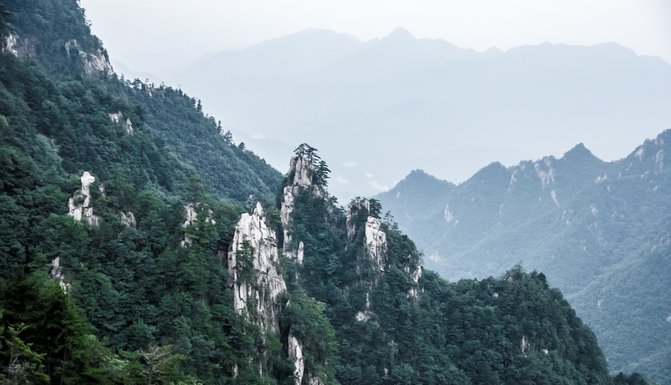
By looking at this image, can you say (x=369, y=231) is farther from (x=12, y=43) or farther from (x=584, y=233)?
(x=584, y=233)

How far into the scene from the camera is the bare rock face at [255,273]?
136 ft

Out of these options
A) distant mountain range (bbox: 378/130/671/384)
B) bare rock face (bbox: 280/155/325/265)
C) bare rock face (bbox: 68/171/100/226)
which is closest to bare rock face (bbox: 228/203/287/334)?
bare rock face (bbox: 68/171/100/226)

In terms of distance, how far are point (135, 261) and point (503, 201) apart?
155645 mm

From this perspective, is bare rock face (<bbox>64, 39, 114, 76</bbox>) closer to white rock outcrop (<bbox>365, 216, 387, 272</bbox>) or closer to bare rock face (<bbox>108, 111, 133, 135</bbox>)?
bare rock face (<bbox>108, 111, 133, 135</bbox>)

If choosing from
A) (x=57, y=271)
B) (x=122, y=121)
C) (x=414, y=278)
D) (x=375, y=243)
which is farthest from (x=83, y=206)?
(x=414, y=278)

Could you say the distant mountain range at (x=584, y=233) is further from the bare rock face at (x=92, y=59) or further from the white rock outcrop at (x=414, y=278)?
the bare rock face at (x=92, y=59)

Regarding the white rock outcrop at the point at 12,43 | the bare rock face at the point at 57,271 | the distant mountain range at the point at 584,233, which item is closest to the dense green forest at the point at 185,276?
the bare rock face at the point at 57,271

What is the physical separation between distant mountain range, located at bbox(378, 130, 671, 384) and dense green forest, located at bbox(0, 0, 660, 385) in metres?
42.1

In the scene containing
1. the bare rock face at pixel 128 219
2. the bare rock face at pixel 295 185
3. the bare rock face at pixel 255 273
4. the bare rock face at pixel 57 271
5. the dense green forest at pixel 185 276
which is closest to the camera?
the dense green forest at pixel 185 276

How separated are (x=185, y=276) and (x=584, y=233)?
433 ft

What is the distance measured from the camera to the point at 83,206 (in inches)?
1528

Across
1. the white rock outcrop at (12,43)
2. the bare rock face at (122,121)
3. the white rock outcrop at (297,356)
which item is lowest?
the white rock outcrop at (297,356)

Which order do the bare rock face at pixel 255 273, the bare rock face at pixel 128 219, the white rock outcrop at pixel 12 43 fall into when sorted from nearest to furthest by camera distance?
the bare rock face at pixel 128 219
the bare rock face at pixel 255 273
the white rock outcrop at pixel 12 43

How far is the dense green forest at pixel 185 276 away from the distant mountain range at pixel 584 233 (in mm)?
42130
